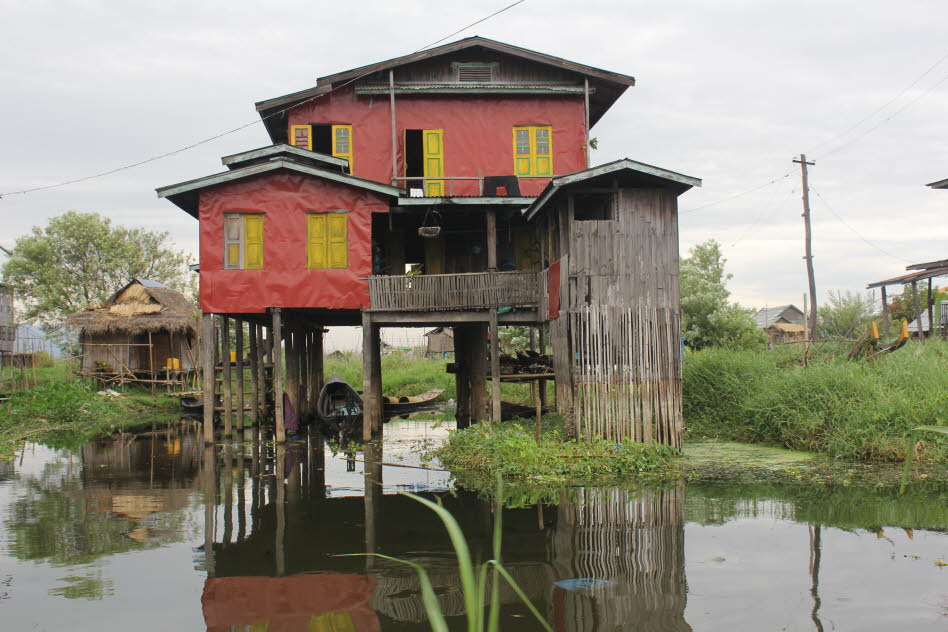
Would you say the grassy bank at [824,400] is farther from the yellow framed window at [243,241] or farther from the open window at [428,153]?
the yellow framed window at [243,241]

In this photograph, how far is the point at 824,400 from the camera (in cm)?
1409

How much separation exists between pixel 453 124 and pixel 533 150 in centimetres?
213

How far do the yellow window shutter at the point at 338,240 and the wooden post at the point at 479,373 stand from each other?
405 centimetres

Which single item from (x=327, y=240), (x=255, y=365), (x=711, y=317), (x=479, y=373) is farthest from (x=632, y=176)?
(x=711, y=317)

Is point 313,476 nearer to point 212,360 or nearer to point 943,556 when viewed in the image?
point 212,360

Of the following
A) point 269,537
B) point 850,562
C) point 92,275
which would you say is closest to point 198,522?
point 269,537

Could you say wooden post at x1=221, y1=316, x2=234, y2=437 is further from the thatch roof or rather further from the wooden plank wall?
the thatch roof

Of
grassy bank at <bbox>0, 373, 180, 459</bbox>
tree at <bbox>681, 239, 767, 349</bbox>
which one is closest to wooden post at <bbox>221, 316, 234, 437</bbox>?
grassy bank at <bbox>0, 373, 180, 459</bbox>

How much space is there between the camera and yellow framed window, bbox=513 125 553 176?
19.7 metres

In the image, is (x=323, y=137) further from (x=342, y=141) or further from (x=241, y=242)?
(x=241, y=242)

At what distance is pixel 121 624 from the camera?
612cm

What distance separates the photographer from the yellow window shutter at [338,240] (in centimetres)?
1744

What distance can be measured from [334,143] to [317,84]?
4.83 feet

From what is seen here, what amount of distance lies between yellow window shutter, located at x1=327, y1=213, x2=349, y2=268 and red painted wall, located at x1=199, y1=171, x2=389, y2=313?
0.46ft
